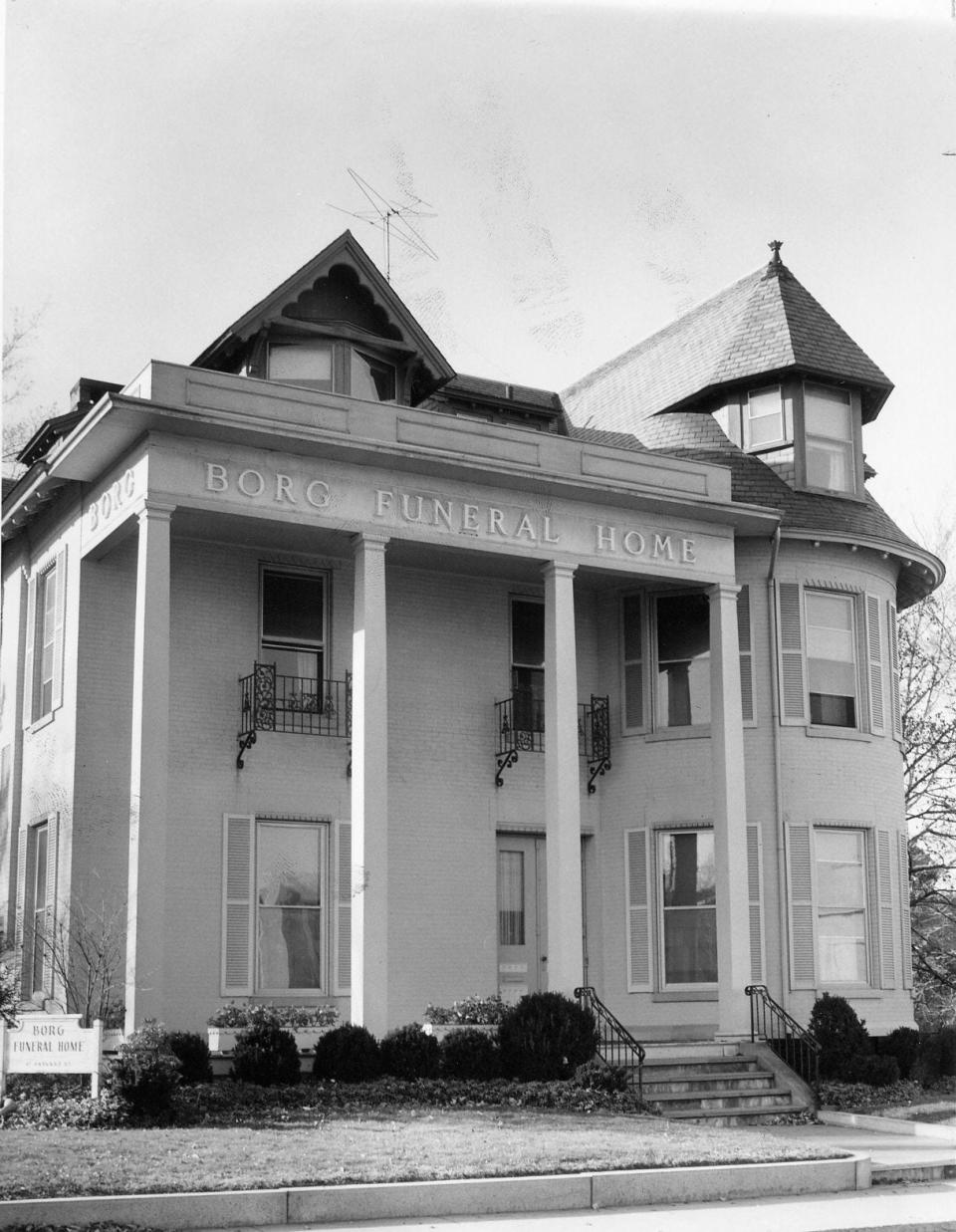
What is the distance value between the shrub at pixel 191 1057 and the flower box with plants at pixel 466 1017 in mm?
2825

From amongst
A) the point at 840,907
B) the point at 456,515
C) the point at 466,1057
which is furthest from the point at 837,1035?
the point at 456,515

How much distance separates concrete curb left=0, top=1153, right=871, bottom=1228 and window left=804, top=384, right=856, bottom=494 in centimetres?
1210

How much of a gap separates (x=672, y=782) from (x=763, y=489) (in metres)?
4.55

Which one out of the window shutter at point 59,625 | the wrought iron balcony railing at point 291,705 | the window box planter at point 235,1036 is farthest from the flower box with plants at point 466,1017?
the window shutter at point 59,625

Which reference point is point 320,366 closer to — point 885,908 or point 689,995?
point 689,995

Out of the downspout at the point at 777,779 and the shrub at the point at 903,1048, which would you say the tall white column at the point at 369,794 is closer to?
the downspout at the point at 777,779

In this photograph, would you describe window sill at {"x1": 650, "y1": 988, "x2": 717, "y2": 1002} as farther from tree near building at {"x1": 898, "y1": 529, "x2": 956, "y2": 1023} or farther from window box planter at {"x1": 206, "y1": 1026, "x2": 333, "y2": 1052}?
tree near building at {"x1": 898, "y1": 529, "x2": 956, "y2": 1023}

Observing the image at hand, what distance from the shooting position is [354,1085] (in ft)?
54.7

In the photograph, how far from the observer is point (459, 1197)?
37.9 ft

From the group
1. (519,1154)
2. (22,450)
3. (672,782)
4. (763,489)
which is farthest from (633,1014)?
(22,450)

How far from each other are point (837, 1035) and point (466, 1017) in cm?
486

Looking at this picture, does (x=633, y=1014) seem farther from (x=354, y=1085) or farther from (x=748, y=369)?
(x=748, y=369)

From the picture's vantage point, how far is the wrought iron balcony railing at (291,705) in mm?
20219

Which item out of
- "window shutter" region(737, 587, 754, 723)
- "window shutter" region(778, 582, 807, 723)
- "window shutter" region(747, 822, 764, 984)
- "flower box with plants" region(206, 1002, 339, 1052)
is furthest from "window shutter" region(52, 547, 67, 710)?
"window shutter" region(778, 582, 807, 723)
